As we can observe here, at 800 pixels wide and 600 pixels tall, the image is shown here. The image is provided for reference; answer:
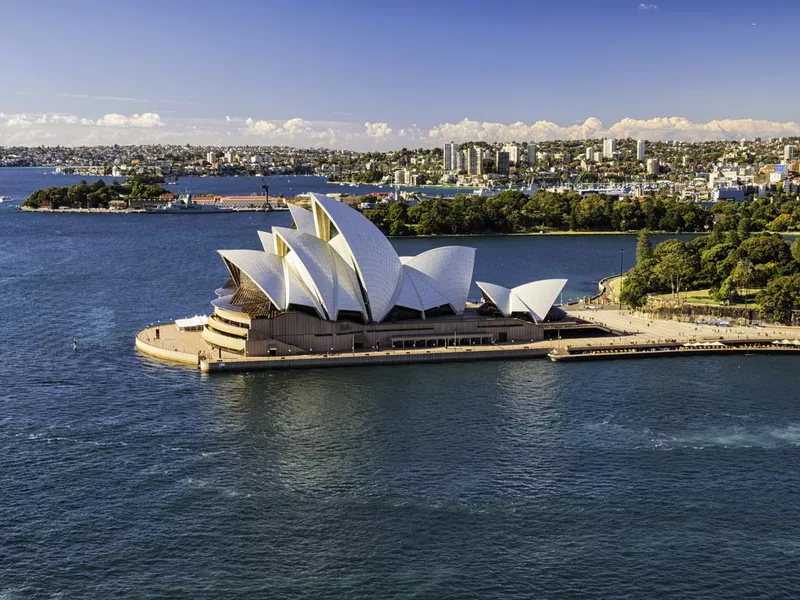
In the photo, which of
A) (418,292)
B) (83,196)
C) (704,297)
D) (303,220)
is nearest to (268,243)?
(303,220)

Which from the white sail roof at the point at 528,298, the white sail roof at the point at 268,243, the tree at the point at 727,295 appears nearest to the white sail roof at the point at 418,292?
the white sail roof at the point at 528,298

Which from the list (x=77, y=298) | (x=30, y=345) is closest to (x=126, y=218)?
(x=77, y=298)

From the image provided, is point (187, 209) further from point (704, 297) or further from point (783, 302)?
point (783, 302)

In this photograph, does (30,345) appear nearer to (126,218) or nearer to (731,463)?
(731,463)

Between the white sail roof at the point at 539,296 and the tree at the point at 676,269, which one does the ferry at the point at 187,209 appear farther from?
the white sail roof at the point at 539,296

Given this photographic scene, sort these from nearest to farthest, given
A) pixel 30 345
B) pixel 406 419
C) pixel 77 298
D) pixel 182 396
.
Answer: pixel 406 419 → pixel 182 396 → pixel 30 345 → pixel 77 298

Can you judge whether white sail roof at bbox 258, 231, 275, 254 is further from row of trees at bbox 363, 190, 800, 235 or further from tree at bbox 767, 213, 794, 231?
tree at bbox 767, 213, 794, 231
